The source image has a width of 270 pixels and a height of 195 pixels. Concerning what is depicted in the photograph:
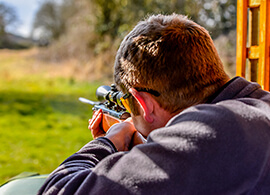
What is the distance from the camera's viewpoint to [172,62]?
963mm

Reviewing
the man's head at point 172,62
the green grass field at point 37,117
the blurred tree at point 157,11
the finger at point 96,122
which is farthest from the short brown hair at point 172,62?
the blurred tree at point 157,11

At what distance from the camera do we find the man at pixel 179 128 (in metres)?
0.80

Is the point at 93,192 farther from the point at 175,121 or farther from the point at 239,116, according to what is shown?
the point at 239,116

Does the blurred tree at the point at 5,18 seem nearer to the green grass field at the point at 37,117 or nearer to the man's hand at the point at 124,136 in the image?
the green grass field at the point at 37,117

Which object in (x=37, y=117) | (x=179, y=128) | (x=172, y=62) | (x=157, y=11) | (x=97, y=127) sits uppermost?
(x=157, y=11)

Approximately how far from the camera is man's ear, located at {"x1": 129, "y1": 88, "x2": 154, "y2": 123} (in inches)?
41.2

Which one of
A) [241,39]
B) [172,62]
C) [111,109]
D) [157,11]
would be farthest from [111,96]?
[157,11]

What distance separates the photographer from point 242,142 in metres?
0.81

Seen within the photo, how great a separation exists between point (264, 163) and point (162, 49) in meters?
0.47

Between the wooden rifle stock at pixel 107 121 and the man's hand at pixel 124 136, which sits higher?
the man's hand at pixel 124 136

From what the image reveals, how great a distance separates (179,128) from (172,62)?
249mm

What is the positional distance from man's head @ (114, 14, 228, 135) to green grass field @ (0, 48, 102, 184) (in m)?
3.60

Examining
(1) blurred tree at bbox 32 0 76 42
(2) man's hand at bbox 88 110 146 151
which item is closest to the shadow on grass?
(1) blurred tree at bbox 32 0 76 42

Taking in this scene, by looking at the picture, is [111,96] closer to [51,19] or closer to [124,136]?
[124,136]
